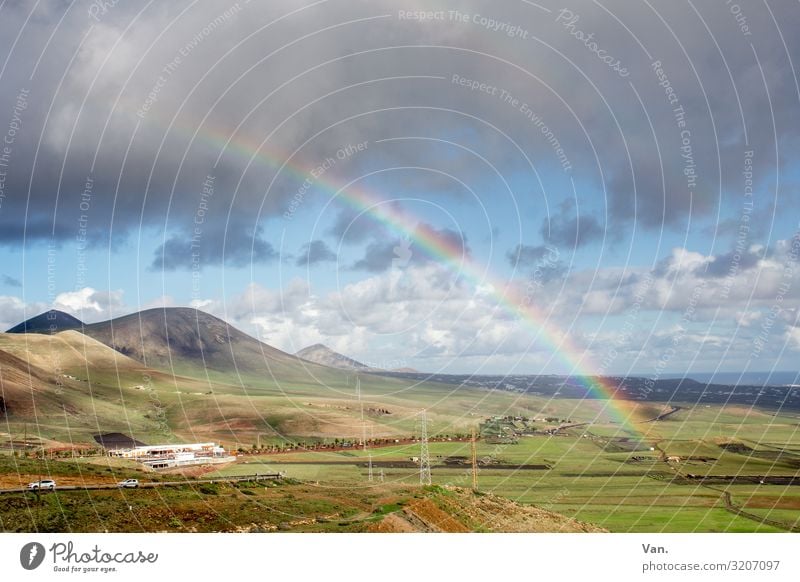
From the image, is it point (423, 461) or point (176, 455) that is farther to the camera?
point (176, 455)

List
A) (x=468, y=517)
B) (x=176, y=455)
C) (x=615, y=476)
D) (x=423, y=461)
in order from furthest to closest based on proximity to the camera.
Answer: (x=615, y=476) < (x=176, y=455) < (x=423, y=461) < (x=468, y=517)

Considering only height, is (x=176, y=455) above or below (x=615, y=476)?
above

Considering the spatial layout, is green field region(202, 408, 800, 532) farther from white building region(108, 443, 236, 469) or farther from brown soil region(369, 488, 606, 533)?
brown soil region(369, 488, 606, 533)

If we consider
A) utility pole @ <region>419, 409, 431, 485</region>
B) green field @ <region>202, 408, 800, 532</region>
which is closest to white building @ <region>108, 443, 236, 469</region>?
green field @ <region>202, 408, 800, 532</region>

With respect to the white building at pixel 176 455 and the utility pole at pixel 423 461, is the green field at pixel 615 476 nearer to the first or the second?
the utility pole at pixel 423 461

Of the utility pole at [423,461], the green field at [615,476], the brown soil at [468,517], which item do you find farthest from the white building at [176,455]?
the brown soil at [468,517]

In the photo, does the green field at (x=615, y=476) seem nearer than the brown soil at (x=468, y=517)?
No

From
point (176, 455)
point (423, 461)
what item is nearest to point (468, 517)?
point (423, 461)

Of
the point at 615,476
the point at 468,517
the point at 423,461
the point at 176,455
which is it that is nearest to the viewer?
the point at 468,517

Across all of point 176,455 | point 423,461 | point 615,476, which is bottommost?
point 615,476

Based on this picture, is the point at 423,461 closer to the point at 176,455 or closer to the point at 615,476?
the point at 615,476
